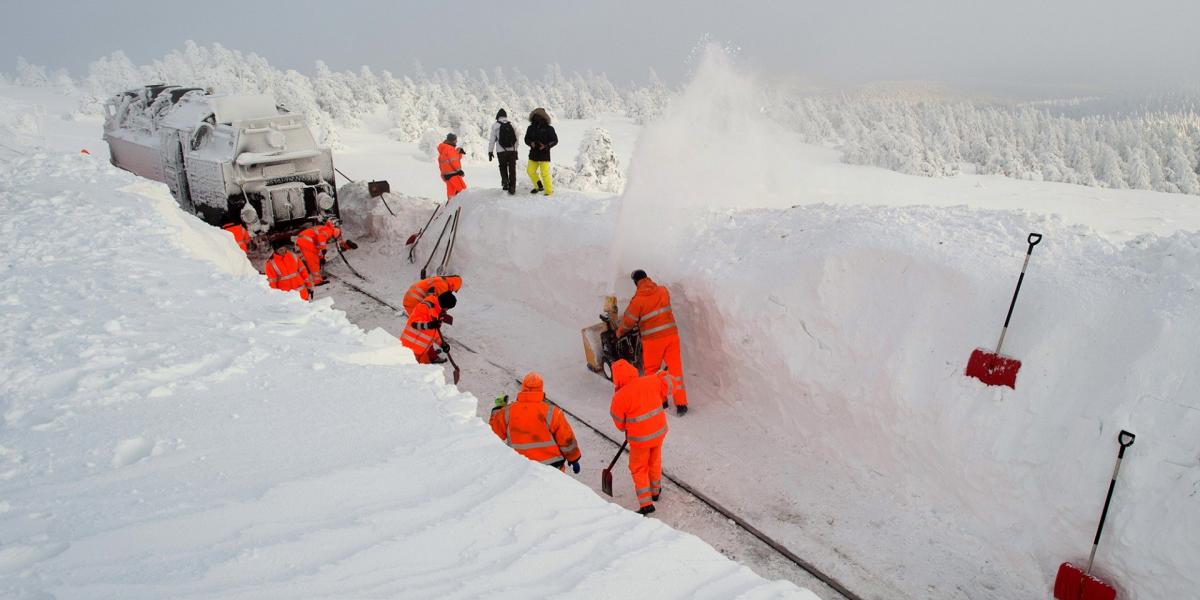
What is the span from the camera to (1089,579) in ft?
16.0

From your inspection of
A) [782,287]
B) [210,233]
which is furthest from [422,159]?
[782,287]

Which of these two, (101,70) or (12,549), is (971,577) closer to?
(12,549)

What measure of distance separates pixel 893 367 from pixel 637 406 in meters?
2.42

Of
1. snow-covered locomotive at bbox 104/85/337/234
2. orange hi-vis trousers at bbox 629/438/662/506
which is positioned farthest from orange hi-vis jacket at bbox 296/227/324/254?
orange hi-vis trousers at bbox 629/438/662/506

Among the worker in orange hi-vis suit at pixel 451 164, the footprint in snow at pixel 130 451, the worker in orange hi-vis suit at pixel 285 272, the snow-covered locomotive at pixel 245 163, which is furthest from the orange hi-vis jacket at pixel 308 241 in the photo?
the footprint in snow at pixel 130 451

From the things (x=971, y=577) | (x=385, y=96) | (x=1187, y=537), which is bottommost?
(x=971, y=577)

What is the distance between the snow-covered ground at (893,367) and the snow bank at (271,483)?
3076 millimetres

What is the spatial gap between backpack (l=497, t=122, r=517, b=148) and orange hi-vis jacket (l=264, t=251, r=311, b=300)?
4202 mm

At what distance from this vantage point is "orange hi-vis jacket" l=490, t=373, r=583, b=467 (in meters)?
5.83

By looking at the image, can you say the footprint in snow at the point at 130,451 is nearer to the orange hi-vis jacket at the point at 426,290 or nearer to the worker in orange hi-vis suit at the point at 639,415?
the worker in orange hi-vis suit at the point at 639,415

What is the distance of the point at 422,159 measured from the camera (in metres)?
33.7

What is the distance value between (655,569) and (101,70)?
222 ft

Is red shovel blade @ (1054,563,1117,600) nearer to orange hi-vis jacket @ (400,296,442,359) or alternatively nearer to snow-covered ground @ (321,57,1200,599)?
snow-covered ground @ (321,57,1200,599)

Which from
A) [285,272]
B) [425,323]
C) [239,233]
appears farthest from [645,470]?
[239,233]
